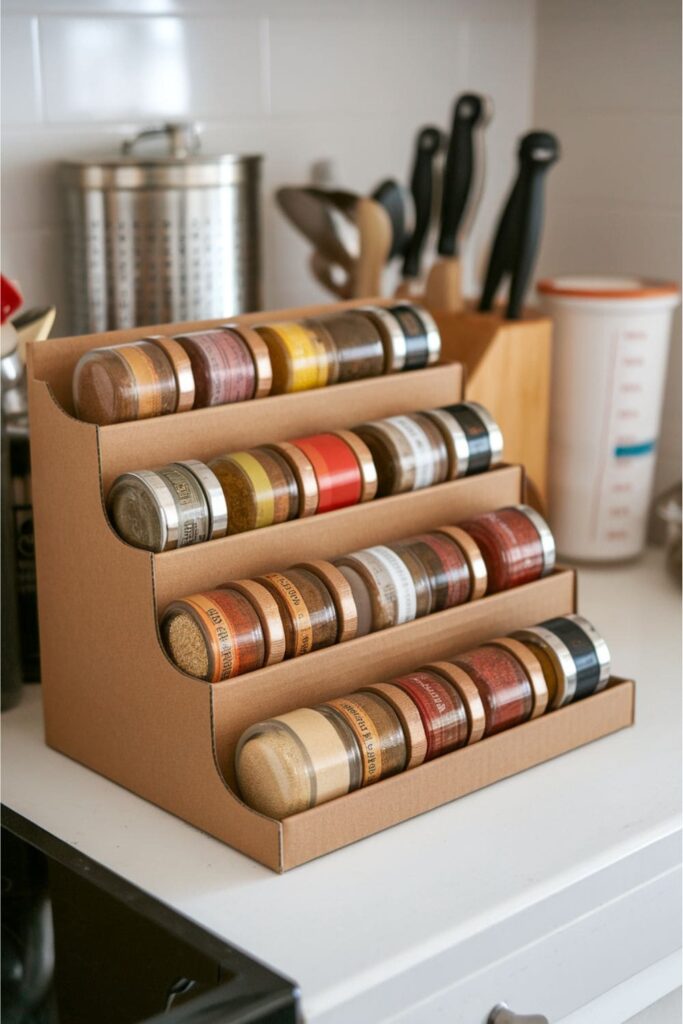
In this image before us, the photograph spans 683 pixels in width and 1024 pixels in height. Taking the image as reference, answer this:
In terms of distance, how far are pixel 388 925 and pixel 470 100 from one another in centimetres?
84

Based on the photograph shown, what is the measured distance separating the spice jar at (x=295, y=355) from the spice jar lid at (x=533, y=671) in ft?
0.79

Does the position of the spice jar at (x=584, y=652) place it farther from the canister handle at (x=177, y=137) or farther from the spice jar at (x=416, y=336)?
the canister handle at (x=177, y=137)

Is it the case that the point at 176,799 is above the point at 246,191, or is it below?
below

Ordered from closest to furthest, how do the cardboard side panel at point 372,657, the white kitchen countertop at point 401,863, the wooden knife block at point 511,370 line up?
1. the white kitchen countertop at point 401,863
2. the cardboard side panel at point 372,657
3. the wooden knife block at point 511,370

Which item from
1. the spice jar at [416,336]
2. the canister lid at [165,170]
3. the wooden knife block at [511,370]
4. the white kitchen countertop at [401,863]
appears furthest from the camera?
the wooden knife block at [511,370]

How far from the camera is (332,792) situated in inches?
32.4

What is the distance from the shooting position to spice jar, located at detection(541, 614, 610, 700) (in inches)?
38.0

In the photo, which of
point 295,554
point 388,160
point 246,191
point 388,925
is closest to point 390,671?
point 295,554

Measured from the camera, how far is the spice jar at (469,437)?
3.33 feet

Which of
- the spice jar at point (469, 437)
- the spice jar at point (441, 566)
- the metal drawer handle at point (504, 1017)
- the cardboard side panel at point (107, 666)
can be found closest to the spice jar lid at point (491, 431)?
the spice jar at point (469, 437)

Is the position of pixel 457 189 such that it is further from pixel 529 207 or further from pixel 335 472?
pixel 335 472

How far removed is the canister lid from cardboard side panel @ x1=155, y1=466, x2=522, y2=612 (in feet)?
1.25

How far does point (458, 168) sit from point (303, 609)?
62cm

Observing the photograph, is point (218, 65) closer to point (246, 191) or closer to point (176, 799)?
point (246, 191)
